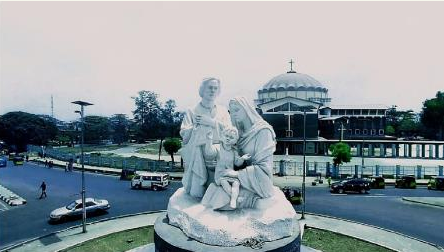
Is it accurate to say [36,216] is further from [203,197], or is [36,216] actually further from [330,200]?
[330,200]

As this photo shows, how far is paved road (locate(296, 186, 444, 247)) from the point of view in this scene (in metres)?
14.5

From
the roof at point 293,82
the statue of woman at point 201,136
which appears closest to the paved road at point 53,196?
the statue of woman at point 201,136

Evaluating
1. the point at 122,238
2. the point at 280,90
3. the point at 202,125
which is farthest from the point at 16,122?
the point at 202,125

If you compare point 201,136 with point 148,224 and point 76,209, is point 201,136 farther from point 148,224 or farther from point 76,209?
point 76,209

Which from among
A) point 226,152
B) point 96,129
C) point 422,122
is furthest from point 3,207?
point 422,122

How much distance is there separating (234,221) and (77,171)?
2635 cm

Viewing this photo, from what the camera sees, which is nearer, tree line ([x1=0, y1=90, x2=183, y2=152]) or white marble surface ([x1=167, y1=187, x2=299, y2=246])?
white marble surface ([x1=167, y1=187, x2=299, y2=246])

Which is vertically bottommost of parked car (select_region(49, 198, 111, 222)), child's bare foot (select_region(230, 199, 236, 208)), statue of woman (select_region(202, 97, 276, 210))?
parked car (select_region(49, 198, 111, 222))

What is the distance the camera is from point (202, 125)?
9.77 meters

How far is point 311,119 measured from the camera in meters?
48.3

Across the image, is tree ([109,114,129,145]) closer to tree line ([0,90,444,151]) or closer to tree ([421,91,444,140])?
tree line ([0,90,444,151])

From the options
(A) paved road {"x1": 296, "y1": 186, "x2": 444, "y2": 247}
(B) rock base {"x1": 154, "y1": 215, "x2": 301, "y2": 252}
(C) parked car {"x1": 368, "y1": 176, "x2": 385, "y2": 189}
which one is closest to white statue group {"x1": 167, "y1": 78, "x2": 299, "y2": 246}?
(B) rock base {"x1": 154, "y1": 215, "x2": 301, "y2": 252}

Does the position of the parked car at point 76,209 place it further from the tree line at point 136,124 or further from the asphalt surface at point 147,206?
the tree line at point 136,124

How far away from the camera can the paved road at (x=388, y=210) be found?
1448 centimetres
